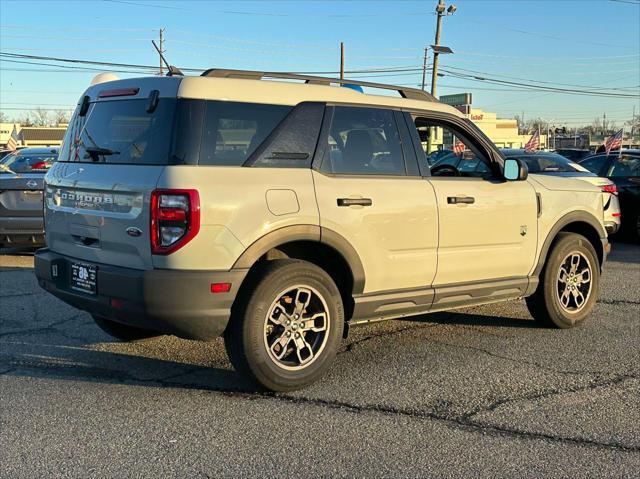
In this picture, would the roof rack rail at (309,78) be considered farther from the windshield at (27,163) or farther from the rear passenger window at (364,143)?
the windshield at (27,163)

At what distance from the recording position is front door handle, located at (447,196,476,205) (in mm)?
5150

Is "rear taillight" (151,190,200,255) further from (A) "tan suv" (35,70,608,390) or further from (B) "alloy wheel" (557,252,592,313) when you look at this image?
(B) "alloy wheel" (557,252,592,313)

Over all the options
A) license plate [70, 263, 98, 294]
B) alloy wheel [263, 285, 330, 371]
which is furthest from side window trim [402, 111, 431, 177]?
license plate [70, 263, 98, 294]

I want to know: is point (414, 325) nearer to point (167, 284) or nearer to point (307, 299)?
point (307, 299)

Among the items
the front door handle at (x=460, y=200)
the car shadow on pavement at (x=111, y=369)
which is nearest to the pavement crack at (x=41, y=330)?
the car shadow on pavement at (x=111, y=369)

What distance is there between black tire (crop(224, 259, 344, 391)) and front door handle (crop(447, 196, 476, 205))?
49.3 inches

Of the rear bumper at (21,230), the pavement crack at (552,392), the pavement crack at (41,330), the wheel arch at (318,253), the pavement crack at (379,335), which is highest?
the wheel arch at (318,253)

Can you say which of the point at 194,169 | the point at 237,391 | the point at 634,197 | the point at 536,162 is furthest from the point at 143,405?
the point at 634,197

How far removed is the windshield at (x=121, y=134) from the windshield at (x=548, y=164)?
8.72 meters

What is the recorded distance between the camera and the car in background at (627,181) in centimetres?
1191

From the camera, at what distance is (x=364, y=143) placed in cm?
490

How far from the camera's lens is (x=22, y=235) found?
9.08m

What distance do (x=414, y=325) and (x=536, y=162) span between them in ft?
22.6

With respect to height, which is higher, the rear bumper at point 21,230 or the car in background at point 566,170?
the car in background at point 566,170
